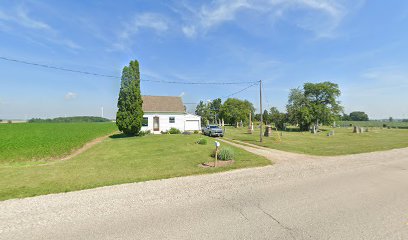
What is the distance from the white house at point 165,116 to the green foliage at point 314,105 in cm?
2864

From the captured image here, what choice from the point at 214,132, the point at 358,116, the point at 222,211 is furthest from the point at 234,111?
the point at 358,116

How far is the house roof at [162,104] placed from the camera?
32375mm

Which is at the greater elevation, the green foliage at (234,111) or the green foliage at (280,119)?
the green foliage at (234,111)

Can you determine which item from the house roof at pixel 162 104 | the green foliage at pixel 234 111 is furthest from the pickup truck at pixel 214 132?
the green foliage at pixel 234 111

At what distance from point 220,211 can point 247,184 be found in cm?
260

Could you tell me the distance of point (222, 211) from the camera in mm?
5062

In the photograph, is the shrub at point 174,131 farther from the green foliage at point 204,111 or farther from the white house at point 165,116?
the green foliage at point 204,111

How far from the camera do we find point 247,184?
24.2ft

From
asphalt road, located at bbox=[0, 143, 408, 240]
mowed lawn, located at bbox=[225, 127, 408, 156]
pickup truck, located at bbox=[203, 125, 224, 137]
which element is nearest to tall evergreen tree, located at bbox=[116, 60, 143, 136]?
pickup truck, located at bbox=[203, 125, 224, 137]

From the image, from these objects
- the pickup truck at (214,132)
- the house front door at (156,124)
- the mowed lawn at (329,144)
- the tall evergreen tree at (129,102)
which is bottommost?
the mowed lawn at (329,144)

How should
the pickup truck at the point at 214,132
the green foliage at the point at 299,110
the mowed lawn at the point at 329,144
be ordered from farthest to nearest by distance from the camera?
the green foliage at the point at 299,110 < the pickup truck at the point at 214,132 < the mowed lawn at the point at 329,144

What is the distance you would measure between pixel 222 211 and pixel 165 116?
28.3 m

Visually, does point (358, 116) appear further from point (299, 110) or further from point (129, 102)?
point (129, 102)

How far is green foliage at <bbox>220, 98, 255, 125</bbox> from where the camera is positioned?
7762cm
